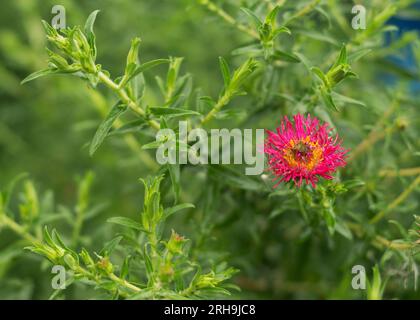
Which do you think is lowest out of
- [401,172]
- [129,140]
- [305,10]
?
[401,172]

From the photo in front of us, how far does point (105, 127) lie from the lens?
82 cm

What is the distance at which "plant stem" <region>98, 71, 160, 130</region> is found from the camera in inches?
32.5

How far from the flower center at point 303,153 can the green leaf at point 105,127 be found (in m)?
0.25

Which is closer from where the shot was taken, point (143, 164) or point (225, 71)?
point (225, 71)

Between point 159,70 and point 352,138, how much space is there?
0.80 m

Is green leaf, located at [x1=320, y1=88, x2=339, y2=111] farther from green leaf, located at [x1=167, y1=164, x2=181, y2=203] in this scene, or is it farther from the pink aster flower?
green leaf, located at [x1=167, y1=164, x2=181, y2=203]

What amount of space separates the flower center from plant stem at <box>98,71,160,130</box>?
0.21 m

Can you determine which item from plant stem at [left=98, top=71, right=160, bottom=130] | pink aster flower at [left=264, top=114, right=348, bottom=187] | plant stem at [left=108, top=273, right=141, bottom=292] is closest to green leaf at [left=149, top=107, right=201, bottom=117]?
plant stem at [left=98, top=71, right=160, bottom=130]

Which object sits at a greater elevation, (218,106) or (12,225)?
(218,106)

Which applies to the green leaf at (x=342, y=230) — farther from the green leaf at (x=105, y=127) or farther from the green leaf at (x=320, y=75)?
the green leaf at (x=105, y=127)

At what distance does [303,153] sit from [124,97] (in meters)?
0.27

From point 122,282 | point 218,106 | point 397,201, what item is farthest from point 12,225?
point 397,201

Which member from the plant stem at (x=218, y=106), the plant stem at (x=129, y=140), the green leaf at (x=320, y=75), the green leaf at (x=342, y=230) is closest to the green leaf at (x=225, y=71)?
the plant stem at (x=218, y=106)

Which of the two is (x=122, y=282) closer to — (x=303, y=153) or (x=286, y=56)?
(x=303, y=153)
